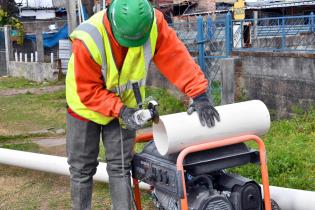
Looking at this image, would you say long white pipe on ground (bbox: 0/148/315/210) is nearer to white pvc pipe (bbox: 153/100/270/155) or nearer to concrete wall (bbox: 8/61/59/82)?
white pvc pipe (bbox: 153/100/270/155)

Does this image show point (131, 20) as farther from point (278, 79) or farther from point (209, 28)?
point (209, 28)

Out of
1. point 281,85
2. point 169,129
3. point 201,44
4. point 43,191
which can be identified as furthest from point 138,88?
point 201,44

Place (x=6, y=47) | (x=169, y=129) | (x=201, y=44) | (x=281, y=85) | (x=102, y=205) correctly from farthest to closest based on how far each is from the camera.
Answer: (x=6, y=47)
(x=201, y=44)
(x=281, y=85)
(x=102, y=205)
(x=169, y=129)

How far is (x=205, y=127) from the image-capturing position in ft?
8.82

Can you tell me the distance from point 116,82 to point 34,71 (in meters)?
14.3

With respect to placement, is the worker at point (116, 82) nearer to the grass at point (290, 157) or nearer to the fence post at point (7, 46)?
the grass at point (290, 157)

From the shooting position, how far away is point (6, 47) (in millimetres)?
18453

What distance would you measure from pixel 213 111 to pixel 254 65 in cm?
593

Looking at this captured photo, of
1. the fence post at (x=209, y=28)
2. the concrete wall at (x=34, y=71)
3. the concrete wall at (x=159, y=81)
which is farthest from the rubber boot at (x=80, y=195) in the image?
the concrete wall at (x=34, y=71)

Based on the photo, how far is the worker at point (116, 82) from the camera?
9.02 feet

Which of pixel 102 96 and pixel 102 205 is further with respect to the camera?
pixel 102 205

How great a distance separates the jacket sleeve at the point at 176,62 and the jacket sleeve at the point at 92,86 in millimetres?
377

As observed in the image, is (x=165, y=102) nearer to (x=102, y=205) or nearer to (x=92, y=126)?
(x=102, y=205)

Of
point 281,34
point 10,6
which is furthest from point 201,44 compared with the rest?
point 10,6
